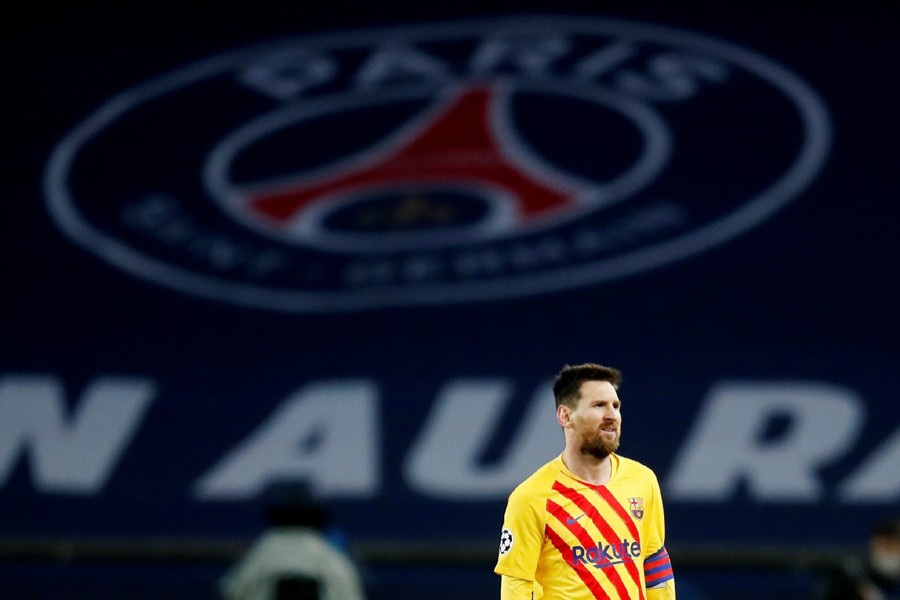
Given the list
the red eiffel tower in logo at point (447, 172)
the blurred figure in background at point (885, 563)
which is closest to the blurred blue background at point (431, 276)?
the red eiffel tower in logo at point (447, 172)

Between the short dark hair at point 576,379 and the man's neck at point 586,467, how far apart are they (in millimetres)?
181

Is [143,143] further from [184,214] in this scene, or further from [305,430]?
[305,430]

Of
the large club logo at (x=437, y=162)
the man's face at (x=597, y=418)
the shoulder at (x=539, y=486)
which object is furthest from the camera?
the large club logo at (x=437, y=162)

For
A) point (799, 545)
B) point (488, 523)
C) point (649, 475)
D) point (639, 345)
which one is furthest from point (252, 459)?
point (649, 475)

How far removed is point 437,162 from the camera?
1342 cm

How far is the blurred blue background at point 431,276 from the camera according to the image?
11.3 metres

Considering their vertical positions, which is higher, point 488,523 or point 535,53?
point 535,53

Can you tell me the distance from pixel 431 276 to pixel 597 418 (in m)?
8.00

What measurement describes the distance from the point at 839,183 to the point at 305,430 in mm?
4957

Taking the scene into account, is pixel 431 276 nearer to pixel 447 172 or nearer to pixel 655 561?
pixel 447 172

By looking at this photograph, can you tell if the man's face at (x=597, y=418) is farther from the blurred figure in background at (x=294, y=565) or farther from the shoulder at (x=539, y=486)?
the blurred figure in background at (x=294, y=565)

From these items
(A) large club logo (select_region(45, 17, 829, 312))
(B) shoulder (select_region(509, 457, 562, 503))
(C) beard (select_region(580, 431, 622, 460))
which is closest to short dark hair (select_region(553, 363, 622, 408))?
(C) beard (select_region(580, 431, 622, 460))

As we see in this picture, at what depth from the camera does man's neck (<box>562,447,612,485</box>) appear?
4785 millimetres

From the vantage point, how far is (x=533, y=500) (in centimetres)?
476
